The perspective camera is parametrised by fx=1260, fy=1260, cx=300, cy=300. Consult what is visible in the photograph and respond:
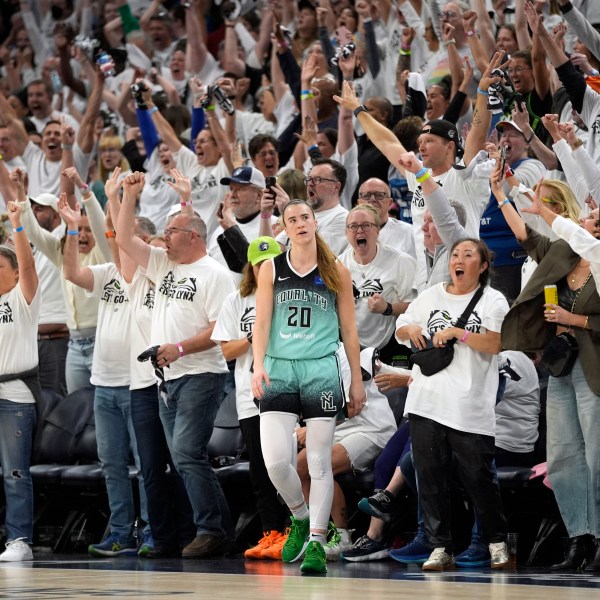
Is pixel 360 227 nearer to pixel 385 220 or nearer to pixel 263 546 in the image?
pixel 385 220

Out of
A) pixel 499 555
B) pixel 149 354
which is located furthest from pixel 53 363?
pixel 499 555

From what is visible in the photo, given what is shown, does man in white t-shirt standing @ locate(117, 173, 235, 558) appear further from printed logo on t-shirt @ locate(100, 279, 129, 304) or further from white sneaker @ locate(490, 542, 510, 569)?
white sneaker @ locate(490, 542, 510, 569)

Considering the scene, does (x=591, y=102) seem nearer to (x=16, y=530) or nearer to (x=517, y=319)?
(x=517, y=319)

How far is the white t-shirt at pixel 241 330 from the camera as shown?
304 inches

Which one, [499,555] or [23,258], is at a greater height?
[23,258]

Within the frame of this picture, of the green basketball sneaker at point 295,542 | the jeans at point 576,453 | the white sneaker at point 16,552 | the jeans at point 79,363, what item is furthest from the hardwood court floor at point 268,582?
the jeans at point 79,363

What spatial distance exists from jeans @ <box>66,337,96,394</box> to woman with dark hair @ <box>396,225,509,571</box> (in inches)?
136

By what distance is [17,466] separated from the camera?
28.4 ft

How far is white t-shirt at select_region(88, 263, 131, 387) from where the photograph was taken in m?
8.70

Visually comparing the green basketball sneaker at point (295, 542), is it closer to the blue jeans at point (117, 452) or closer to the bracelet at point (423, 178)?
the blue jeans at point (117, 452)

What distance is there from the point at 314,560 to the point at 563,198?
2.54m

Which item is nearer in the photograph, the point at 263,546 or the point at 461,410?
the point at 461,410

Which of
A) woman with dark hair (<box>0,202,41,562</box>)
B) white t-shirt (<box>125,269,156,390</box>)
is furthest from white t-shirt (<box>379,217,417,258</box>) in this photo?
woman with dark hair (<box>0,202,41,562</box>)

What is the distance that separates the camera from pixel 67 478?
908 centimetres
